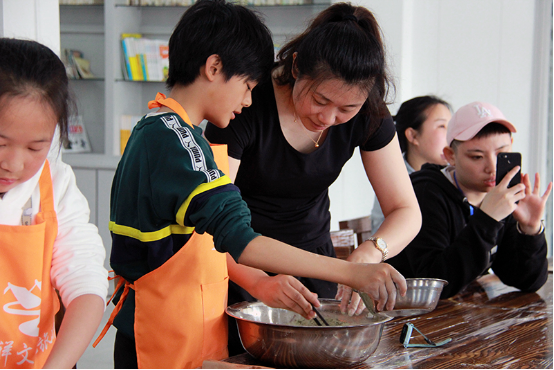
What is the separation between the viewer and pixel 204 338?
3.56 feet

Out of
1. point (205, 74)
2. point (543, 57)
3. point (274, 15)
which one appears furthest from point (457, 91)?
point (205, 74)

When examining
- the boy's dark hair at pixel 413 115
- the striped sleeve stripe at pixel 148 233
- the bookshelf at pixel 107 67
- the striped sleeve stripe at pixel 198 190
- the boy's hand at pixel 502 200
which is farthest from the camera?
the bookshelf at pixel 107 67

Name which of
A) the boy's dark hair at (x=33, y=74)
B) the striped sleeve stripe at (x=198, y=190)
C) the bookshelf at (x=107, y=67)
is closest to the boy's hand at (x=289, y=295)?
the striped sleeve stripe at (x=198, y=190)

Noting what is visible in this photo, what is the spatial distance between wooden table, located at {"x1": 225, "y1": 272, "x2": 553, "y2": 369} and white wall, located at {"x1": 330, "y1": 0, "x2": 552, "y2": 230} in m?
2.08

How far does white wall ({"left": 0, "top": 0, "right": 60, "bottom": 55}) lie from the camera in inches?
53.3

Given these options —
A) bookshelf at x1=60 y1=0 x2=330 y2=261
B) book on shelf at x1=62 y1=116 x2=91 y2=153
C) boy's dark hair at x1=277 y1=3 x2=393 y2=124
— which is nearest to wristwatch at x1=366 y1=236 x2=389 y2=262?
boy's dark hair at x1=277 y1=3 x2=393 y2=124

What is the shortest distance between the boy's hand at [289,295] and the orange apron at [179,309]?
0.11 metres

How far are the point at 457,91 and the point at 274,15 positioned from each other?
143 cm

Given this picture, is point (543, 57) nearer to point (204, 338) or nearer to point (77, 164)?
point (77, 164)

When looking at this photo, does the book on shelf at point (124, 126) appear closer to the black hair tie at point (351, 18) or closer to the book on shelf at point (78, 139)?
the book on shelf at point (78, 139)

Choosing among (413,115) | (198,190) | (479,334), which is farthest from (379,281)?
(413,115)

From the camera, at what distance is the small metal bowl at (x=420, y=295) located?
4.23 feet

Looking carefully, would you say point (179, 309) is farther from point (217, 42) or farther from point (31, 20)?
point (31, 20)

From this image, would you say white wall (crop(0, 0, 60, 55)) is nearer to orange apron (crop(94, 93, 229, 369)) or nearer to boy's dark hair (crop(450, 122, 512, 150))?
orange apron (crop(94, 93, 229, 369))
